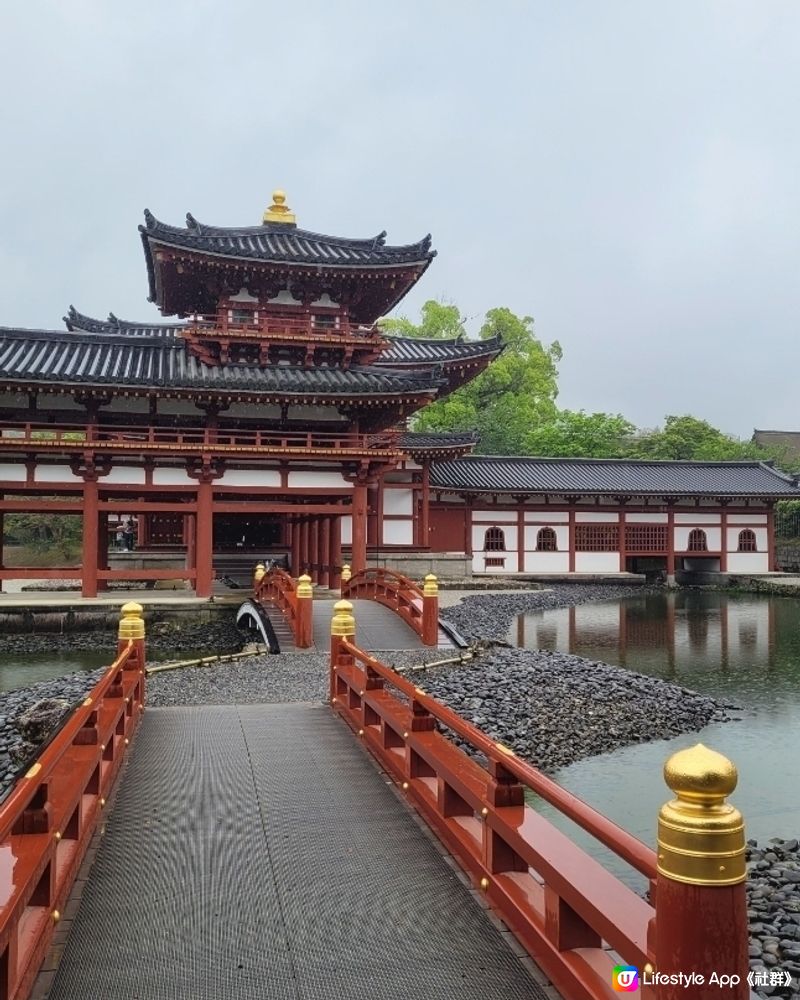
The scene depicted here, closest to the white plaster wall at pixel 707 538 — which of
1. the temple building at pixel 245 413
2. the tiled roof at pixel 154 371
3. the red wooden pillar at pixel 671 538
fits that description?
the red wooden pillar at pixel 671 538

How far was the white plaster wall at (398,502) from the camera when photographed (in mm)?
31938

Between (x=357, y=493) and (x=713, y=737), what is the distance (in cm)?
1290

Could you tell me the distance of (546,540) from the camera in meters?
36.8

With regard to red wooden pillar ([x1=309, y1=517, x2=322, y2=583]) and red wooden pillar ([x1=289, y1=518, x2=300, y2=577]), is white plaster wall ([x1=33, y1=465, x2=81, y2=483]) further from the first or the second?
red wooden pillar ([x1=289, y1=518, x2=300, y2=577])

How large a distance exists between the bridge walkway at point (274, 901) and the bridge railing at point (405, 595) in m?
9.51

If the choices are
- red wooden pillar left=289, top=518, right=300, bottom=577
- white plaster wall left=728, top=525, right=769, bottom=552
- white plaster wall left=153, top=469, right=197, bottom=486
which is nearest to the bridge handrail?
white plaster wall left=153, top=469, right=197, bottom=486

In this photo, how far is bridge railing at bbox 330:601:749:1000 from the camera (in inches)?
104

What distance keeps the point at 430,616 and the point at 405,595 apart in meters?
1.41

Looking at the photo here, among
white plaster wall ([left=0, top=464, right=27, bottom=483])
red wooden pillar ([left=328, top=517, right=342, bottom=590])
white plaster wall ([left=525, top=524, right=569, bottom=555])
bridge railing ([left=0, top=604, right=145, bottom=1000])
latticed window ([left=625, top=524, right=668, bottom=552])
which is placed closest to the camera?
bridge railing ([left=0, top=604, right=145, bottom=1000])

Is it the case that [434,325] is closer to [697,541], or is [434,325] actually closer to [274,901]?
[697,541]

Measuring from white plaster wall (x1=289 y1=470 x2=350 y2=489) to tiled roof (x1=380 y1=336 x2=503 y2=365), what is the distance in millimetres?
7903

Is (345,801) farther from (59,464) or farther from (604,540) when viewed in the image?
(604,540)

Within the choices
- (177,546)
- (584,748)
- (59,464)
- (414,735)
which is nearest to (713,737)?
(584,748)

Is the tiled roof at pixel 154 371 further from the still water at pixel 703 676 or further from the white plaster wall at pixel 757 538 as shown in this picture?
the white plaster wall at pixel 757 538
